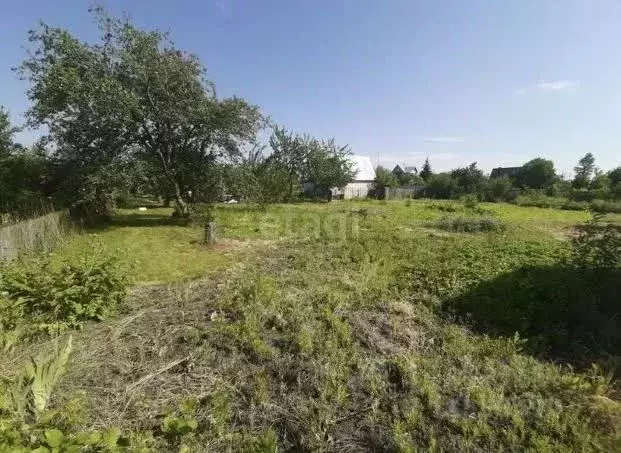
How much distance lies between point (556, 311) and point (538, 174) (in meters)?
46.4

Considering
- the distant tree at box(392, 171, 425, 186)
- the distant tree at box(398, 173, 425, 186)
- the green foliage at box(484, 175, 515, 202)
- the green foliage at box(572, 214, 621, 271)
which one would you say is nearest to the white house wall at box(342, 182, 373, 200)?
the green foliage at box(484, 175, 515, 202)

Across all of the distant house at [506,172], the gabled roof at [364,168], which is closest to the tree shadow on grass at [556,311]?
the gabled roof at [364,168]

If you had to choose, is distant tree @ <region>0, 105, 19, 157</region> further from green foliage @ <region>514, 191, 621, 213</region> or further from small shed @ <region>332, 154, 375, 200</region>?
green foliage @ <region>514, 191, 621, 213</region>

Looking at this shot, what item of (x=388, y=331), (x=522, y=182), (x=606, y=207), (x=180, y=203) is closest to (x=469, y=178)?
(x=522, y=182)

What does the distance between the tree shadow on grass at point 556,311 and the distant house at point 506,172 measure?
47751 mm

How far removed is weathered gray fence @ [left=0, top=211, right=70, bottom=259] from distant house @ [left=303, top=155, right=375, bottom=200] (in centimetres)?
2413

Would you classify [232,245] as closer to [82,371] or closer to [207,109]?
[207,109]

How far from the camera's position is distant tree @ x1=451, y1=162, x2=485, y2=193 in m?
34.8

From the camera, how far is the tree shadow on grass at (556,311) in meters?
4.09

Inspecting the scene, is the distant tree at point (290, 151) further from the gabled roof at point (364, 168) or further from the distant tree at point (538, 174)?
the distant tree at point (538, 174)

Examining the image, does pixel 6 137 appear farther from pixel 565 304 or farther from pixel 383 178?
pixel 383 178

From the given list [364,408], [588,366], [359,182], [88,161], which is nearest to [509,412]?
[364,408]

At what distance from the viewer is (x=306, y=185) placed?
34.4m

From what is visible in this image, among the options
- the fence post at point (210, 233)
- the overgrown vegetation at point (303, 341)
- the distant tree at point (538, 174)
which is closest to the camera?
the overgrown vegetation at point (303, 341)
